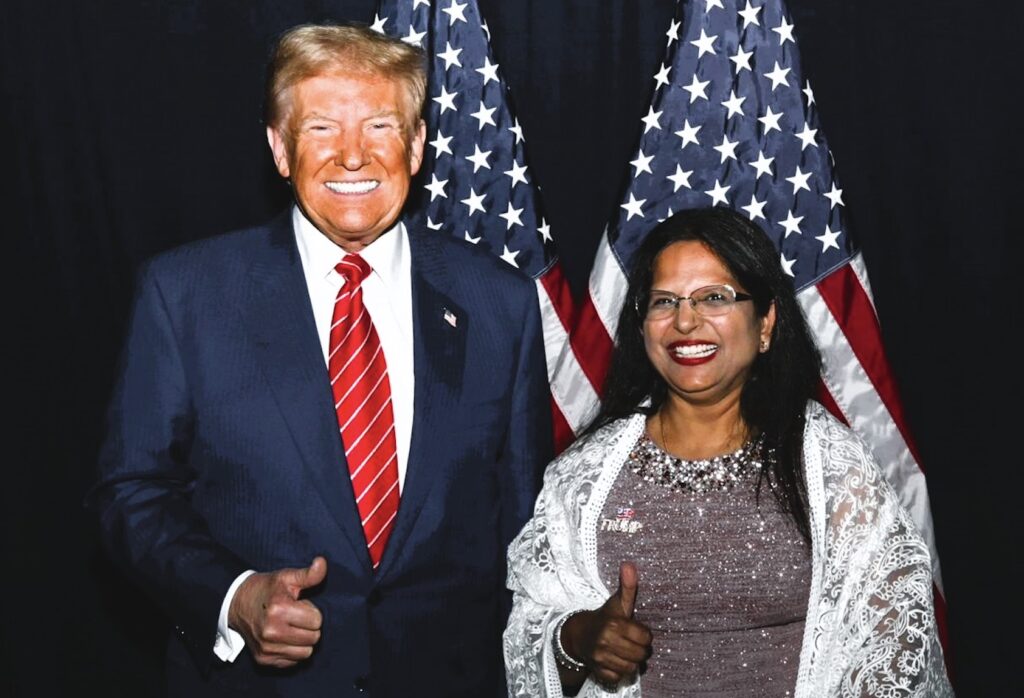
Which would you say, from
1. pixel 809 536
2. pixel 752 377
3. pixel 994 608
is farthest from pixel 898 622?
pixel 994 608

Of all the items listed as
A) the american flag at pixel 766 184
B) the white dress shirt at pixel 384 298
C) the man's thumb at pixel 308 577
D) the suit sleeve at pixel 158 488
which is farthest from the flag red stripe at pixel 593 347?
the man's thumb at pixel 308 577

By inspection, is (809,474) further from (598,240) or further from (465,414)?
(598,240)

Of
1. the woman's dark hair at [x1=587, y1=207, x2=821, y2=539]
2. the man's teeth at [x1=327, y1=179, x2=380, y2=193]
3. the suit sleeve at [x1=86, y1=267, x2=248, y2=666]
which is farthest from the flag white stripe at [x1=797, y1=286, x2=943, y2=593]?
the suit sleeve at [x1=86, y1=267, x2=248, y2=666]

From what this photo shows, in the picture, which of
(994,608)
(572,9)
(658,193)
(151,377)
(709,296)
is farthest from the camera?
(994,608)

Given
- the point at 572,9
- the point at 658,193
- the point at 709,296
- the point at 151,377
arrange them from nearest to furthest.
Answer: the point at 151,377 < the point at 709,296 < the point at 658,193 < the point at 572,9

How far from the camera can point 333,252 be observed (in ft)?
6.66

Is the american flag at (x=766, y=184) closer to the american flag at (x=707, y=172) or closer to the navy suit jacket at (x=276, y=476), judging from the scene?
the american flag at (x=707, y=172)

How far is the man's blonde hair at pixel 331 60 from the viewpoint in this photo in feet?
6.47

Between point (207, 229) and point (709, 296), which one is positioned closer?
point (709, 296)

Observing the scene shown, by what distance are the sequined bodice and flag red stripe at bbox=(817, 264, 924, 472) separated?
0.91 m

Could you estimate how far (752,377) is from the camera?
2.14m

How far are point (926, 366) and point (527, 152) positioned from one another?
1.22 meters

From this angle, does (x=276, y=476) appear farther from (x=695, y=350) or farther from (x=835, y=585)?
(x=835, y=585)

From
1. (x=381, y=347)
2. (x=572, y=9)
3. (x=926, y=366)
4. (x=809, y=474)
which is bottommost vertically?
(x=926, y=366)
